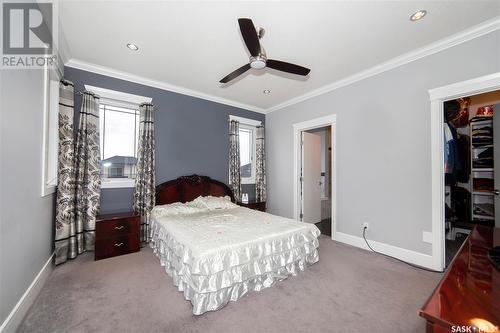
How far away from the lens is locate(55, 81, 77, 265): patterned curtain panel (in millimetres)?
2732

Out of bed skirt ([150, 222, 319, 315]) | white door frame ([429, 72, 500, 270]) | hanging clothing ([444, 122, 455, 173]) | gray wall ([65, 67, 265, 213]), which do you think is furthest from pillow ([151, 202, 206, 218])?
hanging clothing ([444, 122, 455, 173])

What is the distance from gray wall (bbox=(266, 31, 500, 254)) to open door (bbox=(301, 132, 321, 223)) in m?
0.89

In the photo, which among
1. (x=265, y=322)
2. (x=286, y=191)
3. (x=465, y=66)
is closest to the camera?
(x=265, y=322)

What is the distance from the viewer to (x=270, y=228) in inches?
99.9

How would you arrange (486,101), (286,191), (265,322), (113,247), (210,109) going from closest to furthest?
→ 1. (265,322)
2. (113,247)
3. (486,101)
4. (210,109)
5. (286,191)

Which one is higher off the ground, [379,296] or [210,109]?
[210,109]

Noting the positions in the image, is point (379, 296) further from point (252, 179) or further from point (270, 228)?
point (252, 179)

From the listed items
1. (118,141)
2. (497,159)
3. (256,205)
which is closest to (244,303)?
(256,205)

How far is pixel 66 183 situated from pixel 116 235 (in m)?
0.98

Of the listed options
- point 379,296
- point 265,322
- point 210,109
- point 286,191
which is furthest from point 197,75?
point 379,296

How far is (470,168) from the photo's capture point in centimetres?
363

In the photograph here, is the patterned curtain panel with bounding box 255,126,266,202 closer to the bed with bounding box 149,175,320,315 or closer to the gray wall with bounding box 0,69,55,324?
the bed with bounding box 149,175,320,315

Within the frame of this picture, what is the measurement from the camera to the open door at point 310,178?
464 centimetres

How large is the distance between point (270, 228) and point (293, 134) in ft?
8.79
